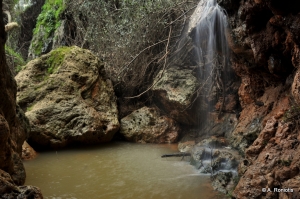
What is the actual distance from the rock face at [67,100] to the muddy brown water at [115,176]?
0.54 metres

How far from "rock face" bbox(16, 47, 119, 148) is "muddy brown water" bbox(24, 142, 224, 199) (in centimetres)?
54

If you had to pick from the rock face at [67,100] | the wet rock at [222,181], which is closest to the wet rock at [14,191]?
the wet rock at [222,181]

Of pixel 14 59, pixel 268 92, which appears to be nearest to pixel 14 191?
pixel 268 92

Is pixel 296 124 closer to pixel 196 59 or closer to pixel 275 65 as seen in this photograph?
pixel 275 65

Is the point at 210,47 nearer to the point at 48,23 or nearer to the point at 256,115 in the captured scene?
the point at 256,115

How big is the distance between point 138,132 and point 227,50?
369 cm

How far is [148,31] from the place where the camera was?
29.8 feet

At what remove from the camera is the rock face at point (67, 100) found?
7368 mm

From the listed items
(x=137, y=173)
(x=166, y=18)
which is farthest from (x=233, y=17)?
(x=166, y=18)

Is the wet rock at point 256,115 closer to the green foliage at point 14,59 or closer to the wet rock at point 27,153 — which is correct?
the wet rock at point 27,153

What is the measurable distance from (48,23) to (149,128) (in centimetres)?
782

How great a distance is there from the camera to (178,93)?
8.28 m

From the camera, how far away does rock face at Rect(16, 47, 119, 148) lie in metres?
7.37

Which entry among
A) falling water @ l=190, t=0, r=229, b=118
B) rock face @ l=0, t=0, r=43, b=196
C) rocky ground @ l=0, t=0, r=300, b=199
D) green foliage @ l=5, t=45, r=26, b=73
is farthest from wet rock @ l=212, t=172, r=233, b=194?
green foliage @ l=5, t=45, r=26, b=73
